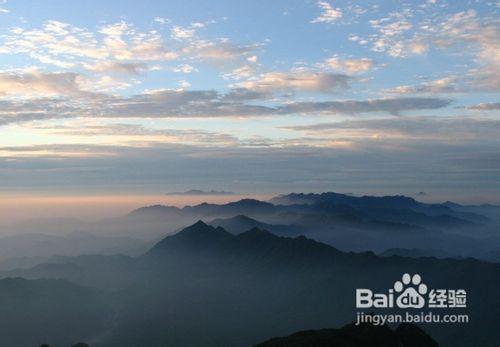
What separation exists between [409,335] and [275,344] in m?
55.8

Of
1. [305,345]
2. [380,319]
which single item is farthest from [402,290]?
[305,345]

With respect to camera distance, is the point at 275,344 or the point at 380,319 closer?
the point at 275,344

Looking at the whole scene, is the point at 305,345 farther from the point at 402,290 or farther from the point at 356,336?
the point at 402,290

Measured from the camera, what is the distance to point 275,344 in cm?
16975

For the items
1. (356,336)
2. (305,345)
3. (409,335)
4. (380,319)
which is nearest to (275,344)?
(305,345)

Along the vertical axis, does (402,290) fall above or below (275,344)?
above

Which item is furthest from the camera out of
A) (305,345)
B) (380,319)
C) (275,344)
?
(380,319)

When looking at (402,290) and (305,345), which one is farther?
(402,290)

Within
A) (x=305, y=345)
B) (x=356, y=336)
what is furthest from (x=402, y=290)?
(x=305, y=345)

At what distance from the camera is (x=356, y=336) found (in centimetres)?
16525

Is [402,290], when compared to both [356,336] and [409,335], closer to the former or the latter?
[409,335]

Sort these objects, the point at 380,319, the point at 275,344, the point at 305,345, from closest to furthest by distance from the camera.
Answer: the point at 305,345 < the point at 275,344 < the point at 380,319

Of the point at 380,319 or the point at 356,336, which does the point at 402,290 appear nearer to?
the point at 380,319

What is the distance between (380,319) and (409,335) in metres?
13.4
